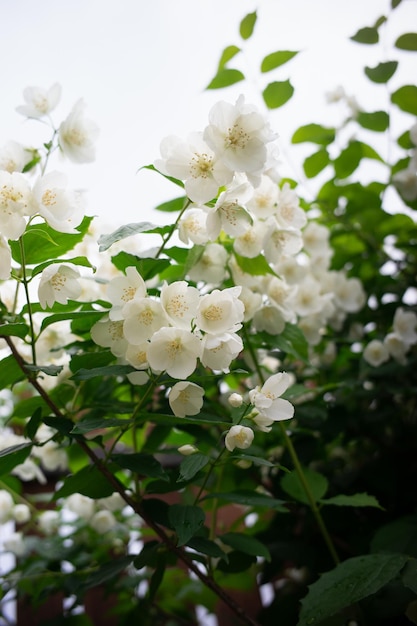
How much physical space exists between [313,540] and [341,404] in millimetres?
348

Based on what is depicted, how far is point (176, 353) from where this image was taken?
0.74 m

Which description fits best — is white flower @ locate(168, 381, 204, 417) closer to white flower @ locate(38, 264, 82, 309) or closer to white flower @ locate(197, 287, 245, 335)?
white flower @ locate(197, 287, 245, 335)

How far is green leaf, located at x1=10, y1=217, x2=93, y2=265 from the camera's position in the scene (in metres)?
0.85

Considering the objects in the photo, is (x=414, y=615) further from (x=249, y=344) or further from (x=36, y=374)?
(x=36, y=374)

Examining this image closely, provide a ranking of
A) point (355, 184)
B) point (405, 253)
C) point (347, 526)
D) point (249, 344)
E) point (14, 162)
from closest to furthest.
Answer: point (14, 162) → point (249, 344) → point (347, 526) → point (355, 184) → point (405, 253)

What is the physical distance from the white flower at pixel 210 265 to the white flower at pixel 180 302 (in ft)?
0.73

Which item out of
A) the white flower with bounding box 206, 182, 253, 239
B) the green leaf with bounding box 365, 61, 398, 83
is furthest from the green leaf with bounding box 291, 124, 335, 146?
the white flower with bounding box 206, 182, 253, 239

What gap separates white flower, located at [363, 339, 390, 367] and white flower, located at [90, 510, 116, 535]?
74 centimetres

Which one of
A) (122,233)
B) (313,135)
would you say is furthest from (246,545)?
(313,135)

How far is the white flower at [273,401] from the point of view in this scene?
Result: 0.77 metres

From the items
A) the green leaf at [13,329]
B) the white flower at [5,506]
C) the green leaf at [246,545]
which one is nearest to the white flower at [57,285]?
the green leaf at [13,329]

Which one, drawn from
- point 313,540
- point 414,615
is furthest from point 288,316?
point 313,540

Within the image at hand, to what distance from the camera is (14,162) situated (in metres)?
0.91

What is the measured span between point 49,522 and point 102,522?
0.78 ft
